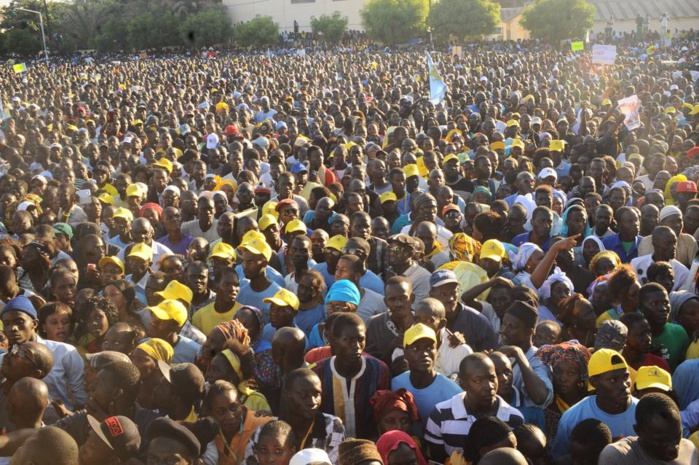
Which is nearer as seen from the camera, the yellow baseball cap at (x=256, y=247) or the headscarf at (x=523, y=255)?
the yellow baseball cap at (x=256, y=247)

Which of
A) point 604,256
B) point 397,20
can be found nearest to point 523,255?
point 604,256

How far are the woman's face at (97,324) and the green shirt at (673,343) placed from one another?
11.6 ft

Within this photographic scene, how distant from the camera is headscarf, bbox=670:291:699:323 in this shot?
549 centimetres

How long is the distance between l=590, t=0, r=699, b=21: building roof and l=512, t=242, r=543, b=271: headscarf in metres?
55.2

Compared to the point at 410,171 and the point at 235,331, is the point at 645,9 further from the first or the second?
the point at 235,331

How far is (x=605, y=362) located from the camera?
4.18 metres

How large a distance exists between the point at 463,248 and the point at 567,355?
2.09m

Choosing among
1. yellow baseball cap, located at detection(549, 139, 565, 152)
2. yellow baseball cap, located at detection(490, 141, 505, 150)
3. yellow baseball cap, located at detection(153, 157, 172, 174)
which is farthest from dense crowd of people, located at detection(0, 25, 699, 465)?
yellow baseball cap, located at detection(490, 141, 505, 150)

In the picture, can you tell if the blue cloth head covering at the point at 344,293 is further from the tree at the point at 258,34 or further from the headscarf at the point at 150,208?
the tree at the point at 258,34

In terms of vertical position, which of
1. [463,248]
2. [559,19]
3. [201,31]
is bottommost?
[463,248]

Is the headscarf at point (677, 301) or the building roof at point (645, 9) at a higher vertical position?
the building roof at point (645, 9)

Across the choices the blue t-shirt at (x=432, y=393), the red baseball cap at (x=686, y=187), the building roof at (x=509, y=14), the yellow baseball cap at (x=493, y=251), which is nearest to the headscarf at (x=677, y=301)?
the yellow baseball cap at (x=493, y=251)

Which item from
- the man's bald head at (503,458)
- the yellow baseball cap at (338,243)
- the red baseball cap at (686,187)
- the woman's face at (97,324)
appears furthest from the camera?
the red baseball cap at (686,187)

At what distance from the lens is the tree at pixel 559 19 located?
42.3 metres
